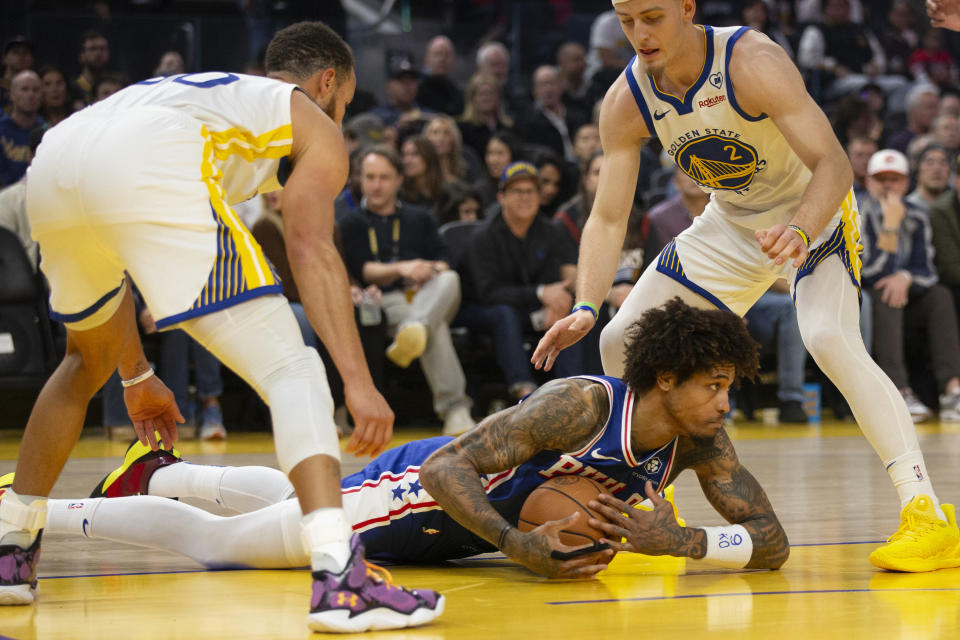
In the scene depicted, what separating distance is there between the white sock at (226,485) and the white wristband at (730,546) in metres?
1.34

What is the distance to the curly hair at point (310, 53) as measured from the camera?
11.8 feet

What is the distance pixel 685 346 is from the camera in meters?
3.71

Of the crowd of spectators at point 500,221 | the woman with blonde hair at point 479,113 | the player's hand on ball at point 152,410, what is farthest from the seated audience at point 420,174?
the player's hand on ball at point 152,410

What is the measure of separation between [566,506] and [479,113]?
8.10m

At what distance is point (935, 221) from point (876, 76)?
17.1ft

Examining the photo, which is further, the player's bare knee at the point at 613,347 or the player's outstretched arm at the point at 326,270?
the player's bare knee at the point at 613,347

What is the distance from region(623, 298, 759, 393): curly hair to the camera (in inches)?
146

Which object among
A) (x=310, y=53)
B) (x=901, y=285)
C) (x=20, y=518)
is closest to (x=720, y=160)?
(x=310, y=53)

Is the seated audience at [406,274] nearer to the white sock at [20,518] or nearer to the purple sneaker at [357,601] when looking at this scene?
the white sock at [20,518]

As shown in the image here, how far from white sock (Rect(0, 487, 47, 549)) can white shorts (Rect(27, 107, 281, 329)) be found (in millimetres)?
766

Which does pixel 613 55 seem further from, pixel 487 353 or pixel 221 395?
pixel 221 395

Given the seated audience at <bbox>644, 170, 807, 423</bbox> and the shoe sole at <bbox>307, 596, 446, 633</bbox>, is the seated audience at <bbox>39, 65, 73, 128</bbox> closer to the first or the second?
the seated audience at <bbox>644, 170, 807, 423</bbox>

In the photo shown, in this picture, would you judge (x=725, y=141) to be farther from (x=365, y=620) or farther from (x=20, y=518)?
(x=20, y=518)

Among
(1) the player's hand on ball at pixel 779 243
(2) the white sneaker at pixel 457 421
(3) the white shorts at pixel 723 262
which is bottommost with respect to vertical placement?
(2) the white sneaker at pixel 457 421
